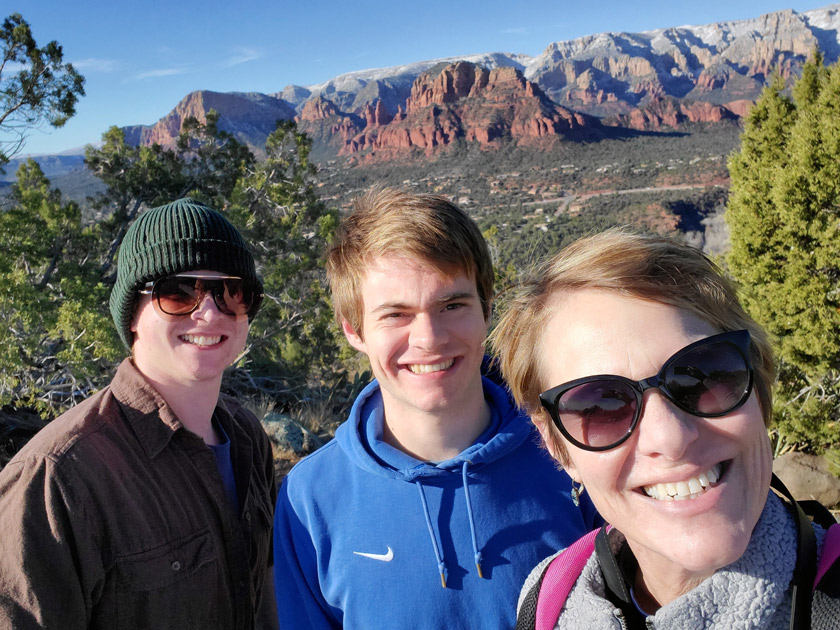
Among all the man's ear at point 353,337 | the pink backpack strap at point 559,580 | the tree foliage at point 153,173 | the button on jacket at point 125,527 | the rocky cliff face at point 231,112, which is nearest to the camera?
the pink backpack strap at point 559,580

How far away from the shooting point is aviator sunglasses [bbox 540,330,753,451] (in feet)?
3.23

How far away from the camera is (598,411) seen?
1.05 metres

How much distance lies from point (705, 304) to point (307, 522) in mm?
1183

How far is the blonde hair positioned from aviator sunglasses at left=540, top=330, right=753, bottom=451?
721 millimetres

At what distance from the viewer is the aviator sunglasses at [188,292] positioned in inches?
74.8

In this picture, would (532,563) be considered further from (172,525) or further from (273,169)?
(273,169)

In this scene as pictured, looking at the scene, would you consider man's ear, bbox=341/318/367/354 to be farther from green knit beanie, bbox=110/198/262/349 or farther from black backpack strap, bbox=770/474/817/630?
black backpack strap, bbox=770/474/817/630

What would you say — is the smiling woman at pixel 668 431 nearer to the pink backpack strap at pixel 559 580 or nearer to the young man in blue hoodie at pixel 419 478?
the pink backpack strap at pixel 559 580

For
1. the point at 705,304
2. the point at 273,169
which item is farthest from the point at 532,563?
the point at 273,169

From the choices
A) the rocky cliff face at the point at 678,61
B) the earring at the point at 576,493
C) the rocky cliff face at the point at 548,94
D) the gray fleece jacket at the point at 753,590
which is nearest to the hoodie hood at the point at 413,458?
the earring at the point at 576,493

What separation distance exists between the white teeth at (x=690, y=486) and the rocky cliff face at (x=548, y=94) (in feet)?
98.4

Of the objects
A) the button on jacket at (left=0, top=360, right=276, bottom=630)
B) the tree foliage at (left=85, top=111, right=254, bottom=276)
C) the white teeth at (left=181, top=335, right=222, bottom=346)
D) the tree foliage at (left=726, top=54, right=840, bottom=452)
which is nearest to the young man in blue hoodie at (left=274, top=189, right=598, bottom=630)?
the button on jacket at (left=0, top=360, right=276, bottom=630)

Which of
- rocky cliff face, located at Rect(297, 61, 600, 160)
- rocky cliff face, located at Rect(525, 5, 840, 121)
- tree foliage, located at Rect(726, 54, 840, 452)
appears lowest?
tree foliage, located at Rect(726, 54, 840, 452)

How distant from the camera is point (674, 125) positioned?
82.0m
